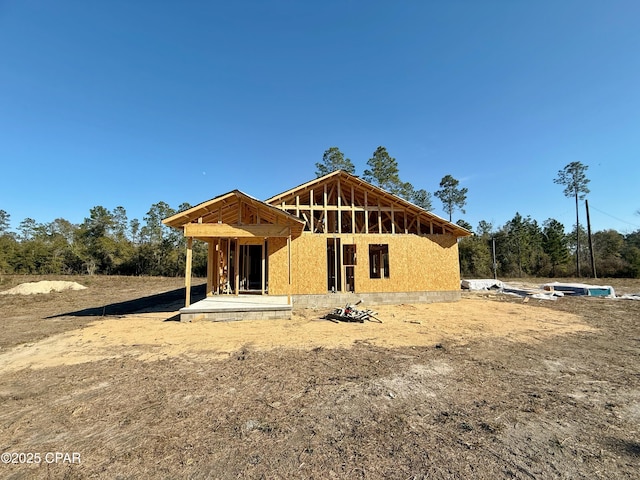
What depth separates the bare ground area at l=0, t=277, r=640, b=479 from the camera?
261 cm

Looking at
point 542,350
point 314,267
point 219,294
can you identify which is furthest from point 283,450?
point 219,294

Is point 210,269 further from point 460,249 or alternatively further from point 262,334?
point 460,249

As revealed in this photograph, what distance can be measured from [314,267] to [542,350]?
843 centimetres

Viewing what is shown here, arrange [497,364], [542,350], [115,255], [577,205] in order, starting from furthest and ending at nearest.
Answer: [115,255] < [577,205] < [542,350] < [497,364]

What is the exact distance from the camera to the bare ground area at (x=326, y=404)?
8.57 ft

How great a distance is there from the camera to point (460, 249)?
120 ft

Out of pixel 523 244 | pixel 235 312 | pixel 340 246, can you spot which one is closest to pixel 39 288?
pixel 235 312

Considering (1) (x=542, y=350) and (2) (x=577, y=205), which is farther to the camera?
(2) (x=577, y=205)

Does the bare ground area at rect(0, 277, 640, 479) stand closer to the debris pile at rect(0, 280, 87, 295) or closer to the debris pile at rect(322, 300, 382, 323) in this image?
the debris pile at rect(322, 300, 382, 323)

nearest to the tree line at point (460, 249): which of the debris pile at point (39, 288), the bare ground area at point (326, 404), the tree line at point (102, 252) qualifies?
the tree line at point (102, 252)

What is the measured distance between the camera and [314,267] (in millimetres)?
12719

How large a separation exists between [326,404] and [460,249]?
37.4m

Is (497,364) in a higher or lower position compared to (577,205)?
lower

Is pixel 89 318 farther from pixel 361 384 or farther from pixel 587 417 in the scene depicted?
pixel 587 417
